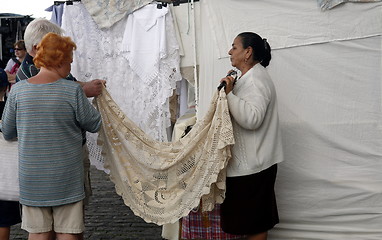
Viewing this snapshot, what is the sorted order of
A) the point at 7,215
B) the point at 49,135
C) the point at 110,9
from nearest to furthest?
the point at 49,135
the point at 7,215
the point at 110,9

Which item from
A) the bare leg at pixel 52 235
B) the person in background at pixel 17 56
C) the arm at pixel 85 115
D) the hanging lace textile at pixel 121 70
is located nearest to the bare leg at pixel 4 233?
the bare leg at pixel 52 235

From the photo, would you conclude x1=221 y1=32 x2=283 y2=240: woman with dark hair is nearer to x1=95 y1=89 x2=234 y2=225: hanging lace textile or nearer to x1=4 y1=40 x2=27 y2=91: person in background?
x1=95 y1=89 x2=234 y2=225: hanging lace textile

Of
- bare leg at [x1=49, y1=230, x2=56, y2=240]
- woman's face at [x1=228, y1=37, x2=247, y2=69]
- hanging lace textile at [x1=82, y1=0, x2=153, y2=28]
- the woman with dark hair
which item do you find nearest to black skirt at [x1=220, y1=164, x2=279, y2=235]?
the woman with dark hair

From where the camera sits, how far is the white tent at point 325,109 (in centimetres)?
420

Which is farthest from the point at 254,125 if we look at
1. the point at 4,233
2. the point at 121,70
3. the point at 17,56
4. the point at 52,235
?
the point at 17,56

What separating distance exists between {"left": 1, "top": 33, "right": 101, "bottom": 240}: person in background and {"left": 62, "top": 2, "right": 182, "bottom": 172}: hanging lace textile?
140 cm

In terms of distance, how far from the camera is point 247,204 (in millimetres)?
3619

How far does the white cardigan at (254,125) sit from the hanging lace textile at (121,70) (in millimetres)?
1278

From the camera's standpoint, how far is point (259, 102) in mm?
3455

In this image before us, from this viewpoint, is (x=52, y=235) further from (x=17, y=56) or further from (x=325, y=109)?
(x=17, y=56)

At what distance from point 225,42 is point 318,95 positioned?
35.9 inches

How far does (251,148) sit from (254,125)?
7.3 inches

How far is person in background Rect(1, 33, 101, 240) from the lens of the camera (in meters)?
3.28

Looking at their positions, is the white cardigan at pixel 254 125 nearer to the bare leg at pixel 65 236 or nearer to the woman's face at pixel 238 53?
the woman's face at pixel 238 53
